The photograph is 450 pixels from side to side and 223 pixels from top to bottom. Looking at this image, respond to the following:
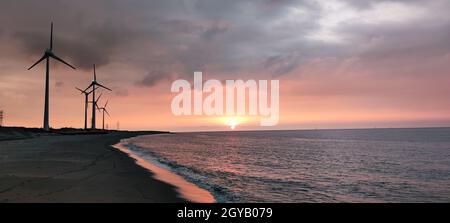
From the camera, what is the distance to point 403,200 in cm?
2153

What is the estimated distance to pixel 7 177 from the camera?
2045 cm
